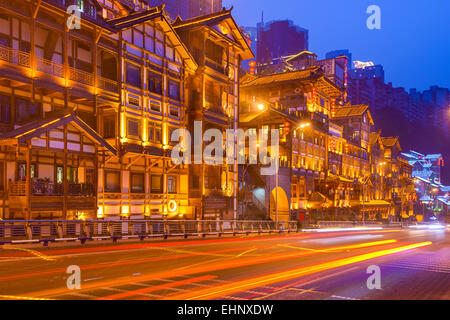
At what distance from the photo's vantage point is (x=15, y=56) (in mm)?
23453

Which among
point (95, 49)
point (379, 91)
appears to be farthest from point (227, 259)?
point (379, 91)

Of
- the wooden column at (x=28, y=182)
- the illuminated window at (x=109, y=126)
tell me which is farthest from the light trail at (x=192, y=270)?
the illuminated window at (x=109, y=126)

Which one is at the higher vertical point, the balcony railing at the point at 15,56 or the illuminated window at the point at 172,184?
the balcony railing at the point at 15,56

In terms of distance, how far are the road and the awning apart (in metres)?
5.57

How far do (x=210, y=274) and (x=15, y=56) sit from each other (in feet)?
56.0

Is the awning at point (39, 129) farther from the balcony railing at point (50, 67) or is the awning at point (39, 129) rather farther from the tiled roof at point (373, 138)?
the tiled roof at point (373, 138)

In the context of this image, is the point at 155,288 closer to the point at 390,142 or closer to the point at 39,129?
the point at 39,129

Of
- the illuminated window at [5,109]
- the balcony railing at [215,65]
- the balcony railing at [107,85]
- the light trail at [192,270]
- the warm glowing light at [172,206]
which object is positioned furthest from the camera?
the balcony railing at [215,65]

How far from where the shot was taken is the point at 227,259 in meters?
18.7

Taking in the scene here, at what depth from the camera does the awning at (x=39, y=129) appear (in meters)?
22.2

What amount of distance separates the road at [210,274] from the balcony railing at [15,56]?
9.91m
